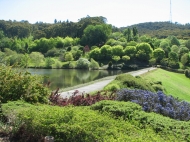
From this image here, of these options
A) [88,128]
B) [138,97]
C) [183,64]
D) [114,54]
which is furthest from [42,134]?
[114,54]

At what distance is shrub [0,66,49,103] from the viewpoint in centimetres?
746

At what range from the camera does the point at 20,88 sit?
766 centimetres

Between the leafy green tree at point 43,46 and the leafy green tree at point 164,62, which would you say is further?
the leafy green tree at point 43,46

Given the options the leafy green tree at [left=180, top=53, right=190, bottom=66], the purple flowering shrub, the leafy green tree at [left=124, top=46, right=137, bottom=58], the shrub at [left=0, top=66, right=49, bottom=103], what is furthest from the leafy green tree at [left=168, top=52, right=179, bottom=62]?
the shrub at [left=0, top=66, right=49, bottom=103]

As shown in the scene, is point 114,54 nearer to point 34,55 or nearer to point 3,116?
point 34,55

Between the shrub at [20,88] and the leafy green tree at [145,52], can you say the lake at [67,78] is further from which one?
the shrub at [20,88]

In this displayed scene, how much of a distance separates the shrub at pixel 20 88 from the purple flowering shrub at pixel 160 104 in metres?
2.78

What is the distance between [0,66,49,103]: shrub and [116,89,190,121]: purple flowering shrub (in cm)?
278

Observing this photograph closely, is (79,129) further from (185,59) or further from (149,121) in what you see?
(185,59)

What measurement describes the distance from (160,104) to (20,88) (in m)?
4.44

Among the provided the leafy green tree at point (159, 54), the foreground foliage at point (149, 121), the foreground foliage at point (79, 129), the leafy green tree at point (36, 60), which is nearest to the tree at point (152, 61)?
the leafy green tree at point (159, 54)

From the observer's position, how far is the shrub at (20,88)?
24.5 feet

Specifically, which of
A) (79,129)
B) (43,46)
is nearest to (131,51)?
(43,46)

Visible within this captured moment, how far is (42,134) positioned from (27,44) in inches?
3234
